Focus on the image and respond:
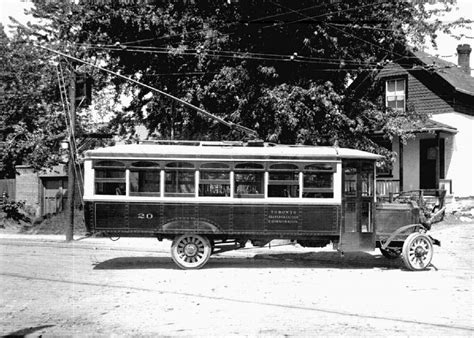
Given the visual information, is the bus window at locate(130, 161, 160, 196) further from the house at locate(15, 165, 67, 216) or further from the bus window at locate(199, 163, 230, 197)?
the house at locate(15, 165, 67, 216)

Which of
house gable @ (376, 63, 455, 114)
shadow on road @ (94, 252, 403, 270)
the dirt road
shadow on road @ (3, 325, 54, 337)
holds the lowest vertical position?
shadow on road @ (94, 252, 403, 270)

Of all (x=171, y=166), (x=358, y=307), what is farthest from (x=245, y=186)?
(x=358, y=307)

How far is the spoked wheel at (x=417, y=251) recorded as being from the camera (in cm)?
1131

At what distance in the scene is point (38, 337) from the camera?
6094 mm

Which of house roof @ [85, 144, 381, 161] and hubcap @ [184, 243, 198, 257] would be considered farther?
hubcap @ [184, 243, 198, 257]

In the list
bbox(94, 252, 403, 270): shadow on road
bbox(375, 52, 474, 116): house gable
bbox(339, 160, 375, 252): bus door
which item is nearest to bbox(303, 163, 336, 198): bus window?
bbox(339, 160, 375, 252): bus door

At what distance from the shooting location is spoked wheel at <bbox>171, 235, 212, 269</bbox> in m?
11.6

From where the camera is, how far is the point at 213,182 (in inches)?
453

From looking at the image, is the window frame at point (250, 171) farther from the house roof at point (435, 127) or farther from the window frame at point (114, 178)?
the house roof at point (435, 127)

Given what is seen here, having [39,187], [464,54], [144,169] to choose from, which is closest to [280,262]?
[144,169]

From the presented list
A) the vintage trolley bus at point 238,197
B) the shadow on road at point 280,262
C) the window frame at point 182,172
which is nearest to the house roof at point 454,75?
the shadow on road at point 280,262

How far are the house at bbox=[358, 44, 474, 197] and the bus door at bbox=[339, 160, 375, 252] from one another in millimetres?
13657

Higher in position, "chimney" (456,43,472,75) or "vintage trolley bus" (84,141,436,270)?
"chimney" (456,43,472,75)

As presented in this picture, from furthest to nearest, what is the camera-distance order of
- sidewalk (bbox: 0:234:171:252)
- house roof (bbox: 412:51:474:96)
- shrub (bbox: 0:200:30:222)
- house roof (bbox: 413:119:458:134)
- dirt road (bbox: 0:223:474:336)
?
shrub (bbox: 0:200:30:222) < house roof (bbox: 412:51:474:96) < house roof (bbox: 413:119:458:134) < sidewalk (bbox: 0:234:171:252) < dirt road (bbox: 0:223:474:336)
